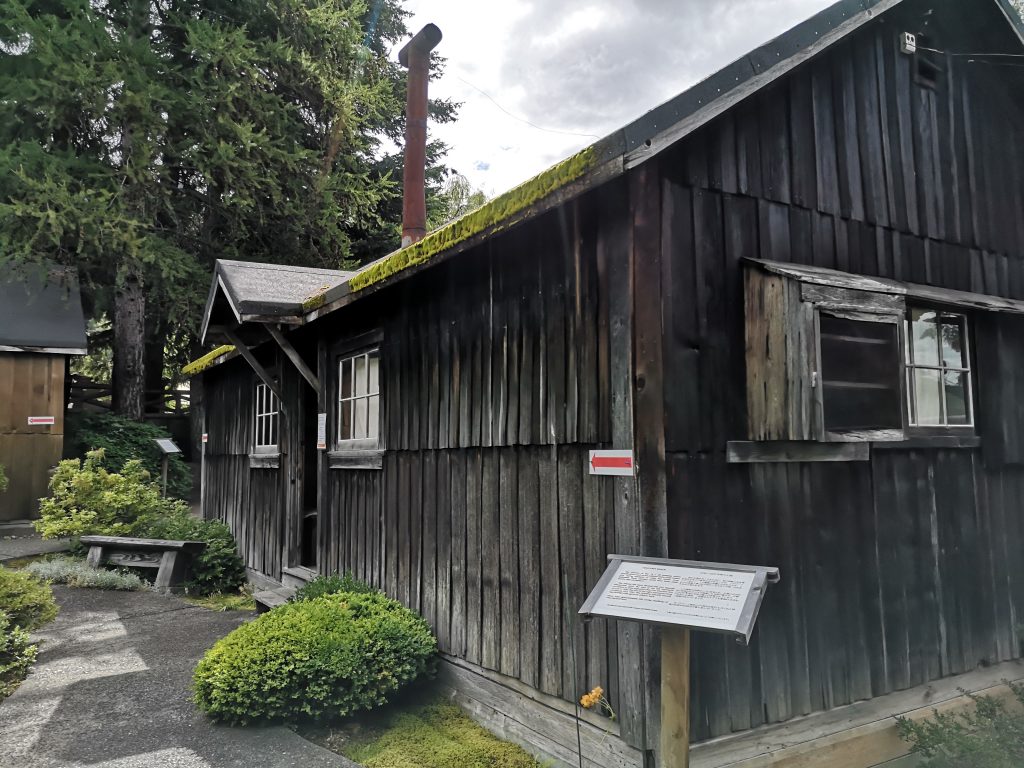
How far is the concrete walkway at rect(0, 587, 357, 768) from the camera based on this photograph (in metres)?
4.28

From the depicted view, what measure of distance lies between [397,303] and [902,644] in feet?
14.1

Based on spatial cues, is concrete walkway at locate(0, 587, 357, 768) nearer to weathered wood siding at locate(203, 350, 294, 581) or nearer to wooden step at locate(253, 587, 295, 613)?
wooden step at locate(253, 587, 295, 613)

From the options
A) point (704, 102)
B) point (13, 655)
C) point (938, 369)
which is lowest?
point (13, 655)

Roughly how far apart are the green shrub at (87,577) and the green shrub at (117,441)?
6.08 meters

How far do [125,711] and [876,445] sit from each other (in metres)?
5.18

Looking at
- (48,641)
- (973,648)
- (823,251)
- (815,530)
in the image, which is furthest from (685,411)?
(48,641)

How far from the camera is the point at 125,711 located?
16.6 feet

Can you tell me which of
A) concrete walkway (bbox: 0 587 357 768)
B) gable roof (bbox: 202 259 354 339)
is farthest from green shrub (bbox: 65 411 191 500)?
gable roof (bbox: 202 259 354 339)

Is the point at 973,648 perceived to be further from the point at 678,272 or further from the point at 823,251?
the point at 678,272

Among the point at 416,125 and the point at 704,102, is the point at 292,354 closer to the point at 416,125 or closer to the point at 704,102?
the point at 416,125

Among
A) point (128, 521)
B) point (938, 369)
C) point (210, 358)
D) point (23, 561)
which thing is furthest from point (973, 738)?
point (23, 561)

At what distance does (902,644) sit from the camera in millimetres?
4473

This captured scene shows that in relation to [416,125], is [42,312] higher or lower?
lower

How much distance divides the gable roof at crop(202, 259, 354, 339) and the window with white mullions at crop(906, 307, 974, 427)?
4.31m
